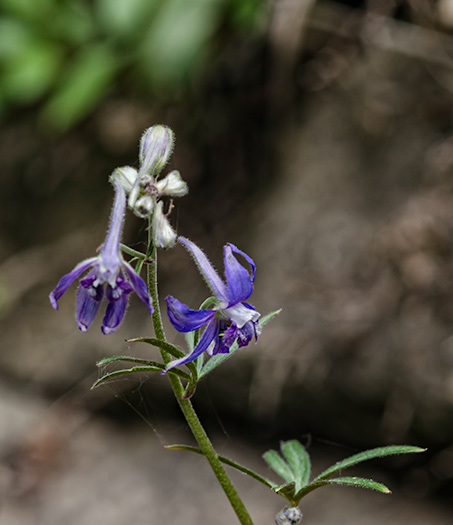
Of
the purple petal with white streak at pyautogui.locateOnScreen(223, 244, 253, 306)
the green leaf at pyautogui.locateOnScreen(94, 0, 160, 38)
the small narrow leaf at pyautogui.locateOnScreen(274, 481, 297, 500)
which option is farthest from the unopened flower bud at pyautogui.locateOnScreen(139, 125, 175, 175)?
the green leaf at pyautogui.locateOnScreen(94, 0, 160, 38)

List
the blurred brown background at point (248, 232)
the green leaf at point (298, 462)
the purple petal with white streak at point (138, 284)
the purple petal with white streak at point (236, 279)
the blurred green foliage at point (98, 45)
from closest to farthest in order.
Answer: the purple petal with white streak at point (138, 284), the purple petal with white streak at point (236, 279), the green leaf at point (298, 462), the blurred brown background at point (248, 232), the blurred green foliage at point (98, 45)

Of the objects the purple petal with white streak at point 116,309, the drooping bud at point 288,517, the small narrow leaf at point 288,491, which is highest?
the purple petal with white streak at point 116,309

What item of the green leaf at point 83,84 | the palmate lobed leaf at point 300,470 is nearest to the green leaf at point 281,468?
the palmate lobed leaf at point 300,470

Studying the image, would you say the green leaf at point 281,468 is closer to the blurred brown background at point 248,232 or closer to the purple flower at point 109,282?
the purple flower at point 109,282

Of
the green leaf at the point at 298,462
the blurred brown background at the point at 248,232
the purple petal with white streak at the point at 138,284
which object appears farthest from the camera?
the blurred brown background at the point at 248,232

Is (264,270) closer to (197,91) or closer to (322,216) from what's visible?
(322,216)

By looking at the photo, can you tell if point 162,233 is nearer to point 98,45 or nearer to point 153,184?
point 153,184

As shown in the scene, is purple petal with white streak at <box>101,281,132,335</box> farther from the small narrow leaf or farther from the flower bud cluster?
the small narrow leaf

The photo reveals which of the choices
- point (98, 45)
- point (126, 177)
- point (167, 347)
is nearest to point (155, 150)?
point (126, 177)
